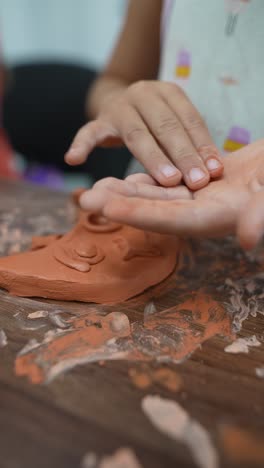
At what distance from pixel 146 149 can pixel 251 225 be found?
268mm

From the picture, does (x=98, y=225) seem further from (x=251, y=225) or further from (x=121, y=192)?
(x=251, y=225)

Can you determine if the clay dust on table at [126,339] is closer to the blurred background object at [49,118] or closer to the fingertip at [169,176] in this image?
the fingertip at [169,176]

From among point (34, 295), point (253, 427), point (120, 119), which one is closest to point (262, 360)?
point (253, 427)

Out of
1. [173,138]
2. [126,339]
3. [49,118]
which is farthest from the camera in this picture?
[49,118]

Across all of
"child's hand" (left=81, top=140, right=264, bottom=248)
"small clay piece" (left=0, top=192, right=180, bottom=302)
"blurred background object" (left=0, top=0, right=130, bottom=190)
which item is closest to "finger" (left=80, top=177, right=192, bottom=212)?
"child's hand" (left=81, top=140, right=264, bottom=248)

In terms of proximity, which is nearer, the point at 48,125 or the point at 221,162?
the point at 221,162

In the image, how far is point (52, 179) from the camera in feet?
5.83

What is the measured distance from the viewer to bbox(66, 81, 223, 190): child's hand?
0.59 meters

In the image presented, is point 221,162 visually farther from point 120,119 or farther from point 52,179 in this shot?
point 52,179

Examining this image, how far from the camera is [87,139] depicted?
662 millimetres

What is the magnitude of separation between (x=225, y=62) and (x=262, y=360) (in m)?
0.54

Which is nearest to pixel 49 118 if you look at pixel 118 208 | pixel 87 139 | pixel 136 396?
pixel 87 139

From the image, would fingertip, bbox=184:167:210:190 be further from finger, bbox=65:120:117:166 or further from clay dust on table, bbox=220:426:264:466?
clay dust on table, bbox=220:426:264:466

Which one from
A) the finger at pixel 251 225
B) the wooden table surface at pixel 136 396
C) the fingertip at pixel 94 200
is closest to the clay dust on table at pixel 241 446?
the wooden table surface at pixel 136 396
